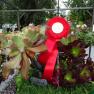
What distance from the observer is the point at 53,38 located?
0.74m

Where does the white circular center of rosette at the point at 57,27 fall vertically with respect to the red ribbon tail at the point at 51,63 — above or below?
above

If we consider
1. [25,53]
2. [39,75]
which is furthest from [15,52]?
[39,75]

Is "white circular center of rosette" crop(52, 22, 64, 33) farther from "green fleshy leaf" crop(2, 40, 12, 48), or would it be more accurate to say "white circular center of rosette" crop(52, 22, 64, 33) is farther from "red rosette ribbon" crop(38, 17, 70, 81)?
"green fleshy leaf" crop(2, 40, 12, 48)

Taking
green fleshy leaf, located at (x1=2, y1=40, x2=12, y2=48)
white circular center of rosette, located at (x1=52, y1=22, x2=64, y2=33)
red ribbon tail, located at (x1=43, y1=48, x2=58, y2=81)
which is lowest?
red ribbon tail, located at (x1=43, y1=48, x2=58, y2=81)

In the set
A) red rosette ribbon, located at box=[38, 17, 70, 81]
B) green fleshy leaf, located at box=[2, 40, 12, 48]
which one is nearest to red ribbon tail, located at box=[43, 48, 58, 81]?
red rosette ribbon, located at box=[38, 17, 70, 81]

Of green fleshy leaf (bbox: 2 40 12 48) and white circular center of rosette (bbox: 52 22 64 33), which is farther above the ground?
white circular center of rosette (bbox: 52 22 64 33)

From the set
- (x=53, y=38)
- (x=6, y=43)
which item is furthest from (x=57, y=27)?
(x=6, y=43)

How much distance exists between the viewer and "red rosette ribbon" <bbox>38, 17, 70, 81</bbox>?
2.40 feet

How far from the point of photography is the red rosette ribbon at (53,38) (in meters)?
0.73

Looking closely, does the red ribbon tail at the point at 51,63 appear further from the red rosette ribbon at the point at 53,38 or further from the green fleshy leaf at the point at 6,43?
the green fleshy leaf at the point at 6,43

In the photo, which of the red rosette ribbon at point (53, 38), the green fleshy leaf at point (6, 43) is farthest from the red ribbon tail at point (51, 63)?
the green fleshy leaf at point (6, 43)

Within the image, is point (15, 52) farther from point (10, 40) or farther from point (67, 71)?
point (67, 71)

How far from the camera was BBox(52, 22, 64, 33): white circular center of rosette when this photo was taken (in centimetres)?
74

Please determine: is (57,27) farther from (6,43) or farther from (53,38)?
(6,43)
